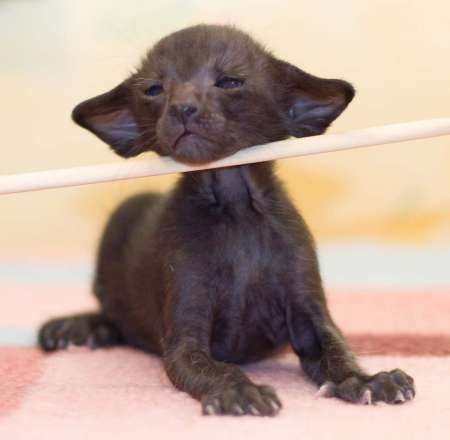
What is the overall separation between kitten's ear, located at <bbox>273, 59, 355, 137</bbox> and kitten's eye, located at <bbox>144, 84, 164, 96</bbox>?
1.19ft

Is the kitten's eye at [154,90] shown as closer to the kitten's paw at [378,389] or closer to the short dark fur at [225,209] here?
the short dark fur at [225,209]

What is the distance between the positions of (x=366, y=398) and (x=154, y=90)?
114cm

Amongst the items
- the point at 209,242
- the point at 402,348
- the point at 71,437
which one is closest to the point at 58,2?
the point at 209,242

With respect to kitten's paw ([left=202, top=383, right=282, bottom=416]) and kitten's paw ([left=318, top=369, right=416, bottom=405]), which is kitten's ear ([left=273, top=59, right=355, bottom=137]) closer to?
kitten's paw ([left=318, top=369, right=416, bottom=405])

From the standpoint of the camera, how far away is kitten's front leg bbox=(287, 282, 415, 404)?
2.47 meters

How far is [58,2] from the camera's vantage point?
3965 mm

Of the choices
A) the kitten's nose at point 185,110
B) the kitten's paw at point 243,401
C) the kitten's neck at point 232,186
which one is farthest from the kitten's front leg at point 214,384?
the kitten's nose at point 185,110

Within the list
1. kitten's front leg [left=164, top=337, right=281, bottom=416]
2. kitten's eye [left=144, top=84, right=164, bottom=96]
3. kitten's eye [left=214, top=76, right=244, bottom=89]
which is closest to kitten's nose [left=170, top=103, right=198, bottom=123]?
kitten's eye [left=214, top=76, right=244, bottom=89]

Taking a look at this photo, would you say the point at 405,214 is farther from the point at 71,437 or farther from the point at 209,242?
the point at 71,437

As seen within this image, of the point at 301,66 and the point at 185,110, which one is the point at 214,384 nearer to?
the point at 185,110

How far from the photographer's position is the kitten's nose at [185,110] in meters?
2.61

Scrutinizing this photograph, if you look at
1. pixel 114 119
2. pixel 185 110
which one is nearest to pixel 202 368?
pixel 185 110

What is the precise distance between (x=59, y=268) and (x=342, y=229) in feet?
4.39

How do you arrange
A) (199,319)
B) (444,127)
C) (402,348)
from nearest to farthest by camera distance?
(444,127) < (199,319) < (402,348)
